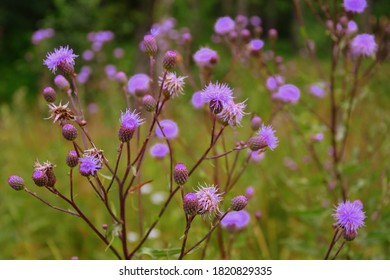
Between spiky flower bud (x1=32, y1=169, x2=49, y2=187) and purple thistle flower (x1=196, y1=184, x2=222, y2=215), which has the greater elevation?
spiky flower bud (x1=32, y1=169, x2=49, y2=187)

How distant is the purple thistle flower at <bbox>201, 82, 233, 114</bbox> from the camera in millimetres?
1024

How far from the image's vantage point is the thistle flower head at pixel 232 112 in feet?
3.43

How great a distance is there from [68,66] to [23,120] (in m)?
3.43

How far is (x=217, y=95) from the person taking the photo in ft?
3.36

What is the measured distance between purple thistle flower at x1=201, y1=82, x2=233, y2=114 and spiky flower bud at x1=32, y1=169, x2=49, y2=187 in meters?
0.37

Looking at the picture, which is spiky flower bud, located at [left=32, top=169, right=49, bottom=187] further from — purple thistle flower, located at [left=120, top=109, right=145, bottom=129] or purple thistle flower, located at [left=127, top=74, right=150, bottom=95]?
purple thistle flower, located at [left=127, top=74, right=150, bottom=95]

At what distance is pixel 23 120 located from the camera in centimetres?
432

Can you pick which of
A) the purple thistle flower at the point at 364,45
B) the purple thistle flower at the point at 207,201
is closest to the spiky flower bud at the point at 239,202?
the purple thistle flower at the point at 207,201

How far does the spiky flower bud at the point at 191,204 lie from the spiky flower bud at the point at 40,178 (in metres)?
0.30

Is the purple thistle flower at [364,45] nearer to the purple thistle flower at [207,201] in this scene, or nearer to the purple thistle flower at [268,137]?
the purple thistle flower at [268,137]

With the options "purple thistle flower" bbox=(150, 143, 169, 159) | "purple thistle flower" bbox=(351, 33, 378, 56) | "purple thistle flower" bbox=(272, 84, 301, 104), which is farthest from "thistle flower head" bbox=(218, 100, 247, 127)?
"purple thistle flower" bbox=(351, 33, 378, 56)

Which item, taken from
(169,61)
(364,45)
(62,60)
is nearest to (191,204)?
(169,61)

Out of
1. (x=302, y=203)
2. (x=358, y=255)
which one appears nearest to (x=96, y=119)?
(x=302, y=203)
